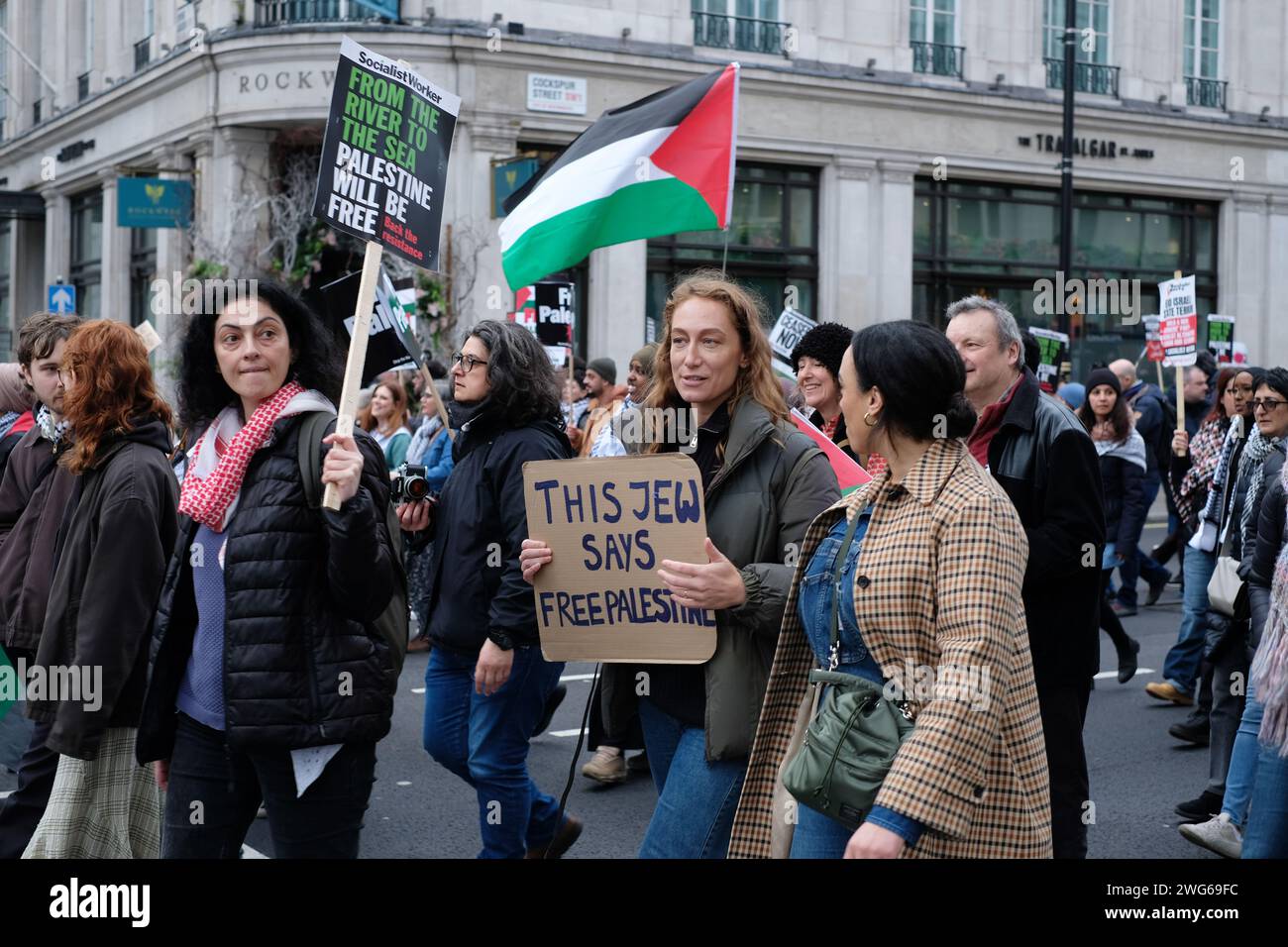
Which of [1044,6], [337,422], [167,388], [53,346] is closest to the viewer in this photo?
[337,422]

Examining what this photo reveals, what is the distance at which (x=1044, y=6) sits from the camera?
25625mm

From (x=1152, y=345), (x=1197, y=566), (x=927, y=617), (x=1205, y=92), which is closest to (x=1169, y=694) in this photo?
(x=1197, y=566)

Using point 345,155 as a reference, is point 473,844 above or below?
below

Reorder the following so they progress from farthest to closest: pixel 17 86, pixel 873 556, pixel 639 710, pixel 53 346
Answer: pixel 17 86, pixel 53 346, pixel 639 710, pixel 873 556

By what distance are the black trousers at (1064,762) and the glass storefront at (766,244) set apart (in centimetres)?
1889

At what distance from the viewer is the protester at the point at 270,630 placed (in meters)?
3.54

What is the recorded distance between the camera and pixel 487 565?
5004 mm

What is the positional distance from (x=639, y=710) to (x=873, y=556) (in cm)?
112

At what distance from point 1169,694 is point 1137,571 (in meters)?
3.79

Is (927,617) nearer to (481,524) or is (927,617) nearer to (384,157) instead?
(384,157)

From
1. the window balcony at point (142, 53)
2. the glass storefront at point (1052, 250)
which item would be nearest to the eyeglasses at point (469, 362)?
the glass storefront at point (1052, 250)

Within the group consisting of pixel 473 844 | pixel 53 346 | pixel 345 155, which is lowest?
pixel 473 844

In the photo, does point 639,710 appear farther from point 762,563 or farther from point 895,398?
point 895,398
